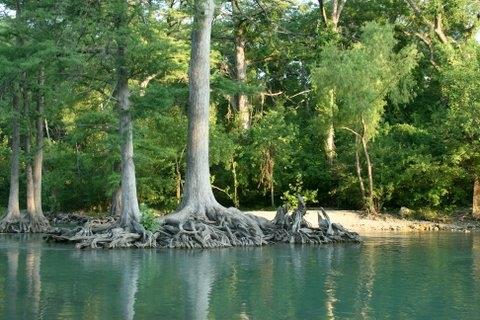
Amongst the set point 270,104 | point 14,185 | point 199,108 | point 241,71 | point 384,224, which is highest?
point 241,71

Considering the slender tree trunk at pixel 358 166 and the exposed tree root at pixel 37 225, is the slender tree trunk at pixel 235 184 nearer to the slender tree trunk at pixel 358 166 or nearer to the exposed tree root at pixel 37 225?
the slender tree trunk at pixel 358 166

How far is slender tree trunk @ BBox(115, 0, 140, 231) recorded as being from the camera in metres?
18.7

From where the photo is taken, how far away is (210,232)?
18672mm

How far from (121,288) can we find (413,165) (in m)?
18.9

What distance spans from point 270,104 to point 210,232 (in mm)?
22136

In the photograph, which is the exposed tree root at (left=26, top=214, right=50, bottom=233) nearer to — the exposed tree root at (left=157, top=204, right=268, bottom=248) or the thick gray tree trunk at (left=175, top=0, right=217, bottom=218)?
the thick gray tree trunk at (left=175, top=0, right=217, bottom=218)

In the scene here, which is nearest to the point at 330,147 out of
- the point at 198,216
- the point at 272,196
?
the point at 272,196

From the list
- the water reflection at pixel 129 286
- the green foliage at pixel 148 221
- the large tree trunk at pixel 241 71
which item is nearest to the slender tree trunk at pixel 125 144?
the green foliage at pixel 148 221

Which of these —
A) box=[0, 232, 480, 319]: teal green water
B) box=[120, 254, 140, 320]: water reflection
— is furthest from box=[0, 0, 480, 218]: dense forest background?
box=[120, 254, 140, 320]: water reflection

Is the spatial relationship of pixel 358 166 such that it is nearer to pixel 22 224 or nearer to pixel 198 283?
pixel 22 224

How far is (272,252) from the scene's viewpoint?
17578mm

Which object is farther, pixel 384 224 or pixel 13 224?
pixel 384 224

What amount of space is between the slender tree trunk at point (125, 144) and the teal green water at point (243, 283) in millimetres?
1592

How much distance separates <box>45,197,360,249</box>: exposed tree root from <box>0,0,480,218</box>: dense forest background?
306cm
